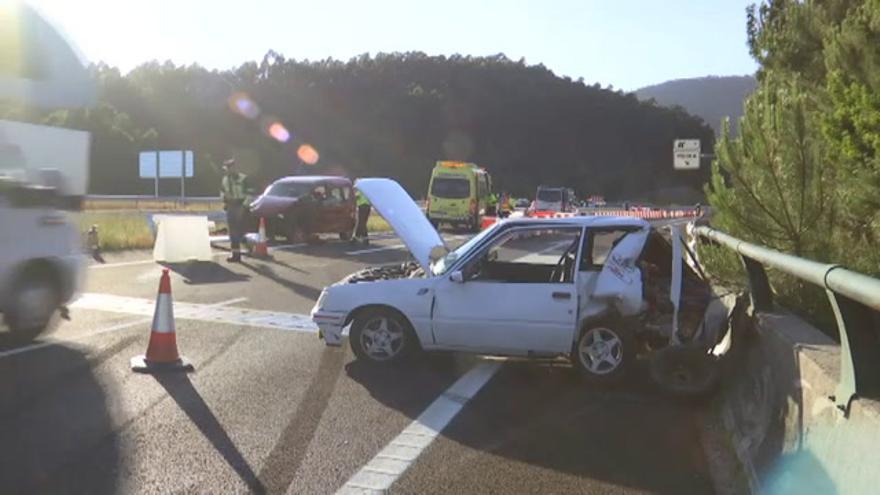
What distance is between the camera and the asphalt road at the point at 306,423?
16.5 feet

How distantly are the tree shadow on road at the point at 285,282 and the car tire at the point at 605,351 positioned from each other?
590 cm

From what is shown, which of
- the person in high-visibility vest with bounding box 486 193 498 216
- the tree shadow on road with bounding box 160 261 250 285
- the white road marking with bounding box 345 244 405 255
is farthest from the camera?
the person in high-visibility vest with bounding box 486 193 498 216

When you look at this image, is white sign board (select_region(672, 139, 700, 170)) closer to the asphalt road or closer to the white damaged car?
the white damaged car

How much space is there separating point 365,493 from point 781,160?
430cm

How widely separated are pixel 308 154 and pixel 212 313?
91181 mm

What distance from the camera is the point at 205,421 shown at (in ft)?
20.3

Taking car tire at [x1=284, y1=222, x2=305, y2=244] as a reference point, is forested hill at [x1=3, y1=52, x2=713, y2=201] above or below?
above

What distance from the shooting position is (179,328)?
392 inches

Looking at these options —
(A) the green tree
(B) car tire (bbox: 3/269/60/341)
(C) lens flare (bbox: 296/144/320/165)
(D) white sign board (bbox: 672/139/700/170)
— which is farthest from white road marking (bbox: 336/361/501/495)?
(C) lens flare (bbox: 296/144/320/165)

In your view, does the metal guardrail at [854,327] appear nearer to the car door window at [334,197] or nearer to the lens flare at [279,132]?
the car door window at [334,197]

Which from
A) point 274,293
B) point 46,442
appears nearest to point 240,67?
point 274,293

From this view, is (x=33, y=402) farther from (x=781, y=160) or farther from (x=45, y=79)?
(x=781, y=160)

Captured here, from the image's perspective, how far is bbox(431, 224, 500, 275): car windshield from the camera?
317 inches

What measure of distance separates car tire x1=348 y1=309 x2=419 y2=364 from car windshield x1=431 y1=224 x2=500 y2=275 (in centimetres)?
57
